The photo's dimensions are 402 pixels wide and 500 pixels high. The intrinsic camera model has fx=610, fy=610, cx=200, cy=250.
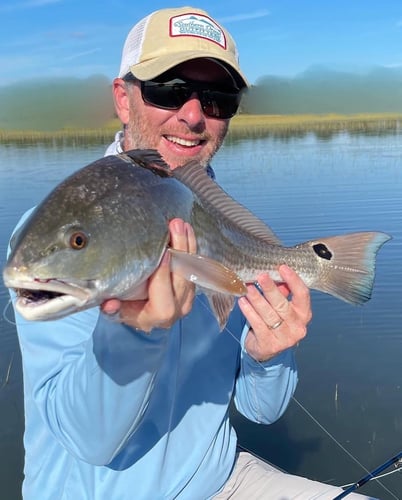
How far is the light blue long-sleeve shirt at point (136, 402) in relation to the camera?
7.45 feet

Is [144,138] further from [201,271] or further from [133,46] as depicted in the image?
[201,271]

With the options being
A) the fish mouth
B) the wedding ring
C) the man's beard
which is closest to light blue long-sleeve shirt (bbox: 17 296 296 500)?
the fish mouth

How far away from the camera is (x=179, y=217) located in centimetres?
226

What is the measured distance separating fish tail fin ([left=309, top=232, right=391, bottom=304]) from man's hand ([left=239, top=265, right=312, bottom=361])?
208 mm

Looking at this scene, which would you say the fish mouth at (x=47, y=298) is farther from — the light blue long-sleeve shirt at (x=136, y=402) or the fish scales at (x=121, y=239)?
the light blue long-sleeve shirt at (x=136, y=402)

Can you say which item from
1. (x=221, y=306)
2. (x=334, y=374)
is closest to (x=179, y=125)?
(x=221, y=306)

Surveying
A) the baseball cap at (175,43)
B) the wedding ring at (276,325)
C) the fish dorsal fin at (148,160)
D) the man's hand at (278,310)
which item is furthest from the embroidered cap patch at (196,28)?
the wedding ring at (276,325)

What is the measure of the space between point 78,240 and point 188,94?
1568 mm

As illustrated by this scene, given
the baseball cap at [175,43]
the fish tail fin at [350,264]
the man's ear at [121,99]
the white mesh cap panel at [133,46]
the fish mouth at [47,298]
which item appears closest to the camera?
the fish mouth at [47,298]

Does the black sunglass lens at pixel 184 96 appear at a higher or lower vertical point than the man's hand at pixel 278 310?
higher

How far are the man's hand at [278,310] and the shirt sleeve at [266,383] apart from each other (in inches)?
16.2

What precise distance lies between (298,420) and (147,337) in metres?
3.68

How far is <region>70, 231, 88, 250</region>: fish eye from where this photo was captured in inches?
74.7

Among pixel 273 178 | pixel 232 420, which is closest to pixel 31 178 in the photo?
pixel 273 178
